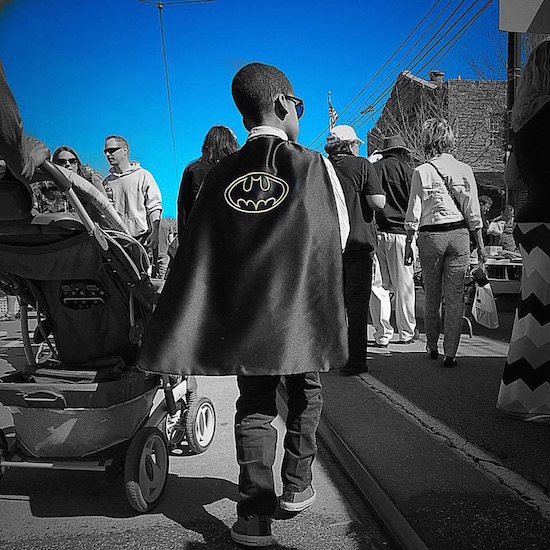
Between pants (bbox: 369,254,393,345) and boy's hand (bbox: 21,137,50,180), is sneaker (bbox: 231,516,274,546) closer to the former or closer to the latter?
boy's hand (bbox: 21,137,50,180)

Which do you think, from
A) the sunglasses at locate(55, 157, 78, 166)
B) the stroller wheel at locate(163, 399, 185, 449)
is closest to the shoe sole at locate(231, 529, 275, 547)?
the stroller wheel at locate(163, 399, 185, 449)

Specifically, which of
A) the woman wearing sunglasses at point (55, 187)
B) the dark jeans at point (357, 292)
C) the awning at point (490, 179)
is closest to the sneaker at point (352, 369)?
the dark jeans at point (357, 292)

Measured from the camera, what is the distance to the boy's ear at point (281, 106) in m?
2.46

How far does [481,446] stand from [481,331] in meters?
4.53

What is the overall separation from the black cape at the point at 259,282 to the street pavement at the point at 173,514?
77 cm

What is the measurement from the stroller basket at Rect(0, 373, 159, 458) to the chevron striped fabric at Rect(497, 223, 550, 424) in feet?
7.78

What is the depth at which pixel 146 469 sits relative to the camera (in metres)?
2.76

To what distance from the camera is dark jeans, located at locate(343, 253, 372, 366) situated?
16.7 ft

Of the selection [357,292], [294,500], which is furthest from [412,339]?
[294,500]

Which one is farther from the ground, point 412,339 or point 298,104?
point 298,104

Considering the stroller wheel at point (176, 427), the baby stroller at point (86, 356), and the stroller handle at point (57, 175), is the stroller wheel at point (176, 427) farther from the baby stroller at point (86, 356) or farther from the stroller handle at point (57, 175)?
the stroller handle at point (57, 175)

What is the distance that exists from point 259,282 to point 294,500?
1.00 metres

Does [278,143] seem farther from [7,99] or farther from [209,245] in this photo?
[7,99]

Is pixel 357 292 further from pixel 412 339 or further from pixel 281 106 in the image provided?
pixel 281 106
